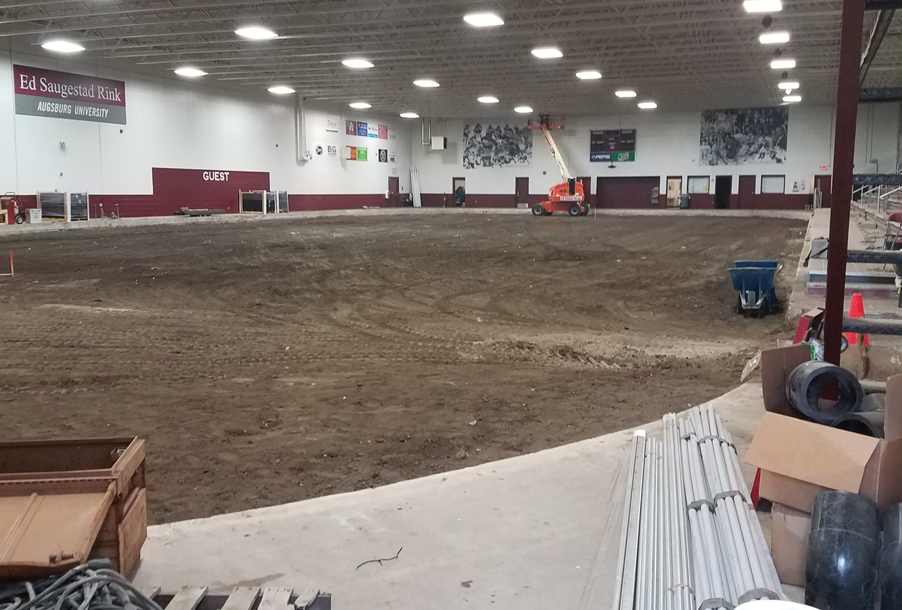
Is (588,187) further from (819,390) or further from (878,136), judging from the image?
(819,390)

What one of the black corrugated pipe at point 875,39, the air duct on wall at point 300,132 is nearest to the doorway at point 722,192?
the air duct on wall at point 300,132

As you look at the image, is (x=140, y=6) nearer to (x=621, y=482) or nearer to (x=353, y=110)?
(x=621, y=482)

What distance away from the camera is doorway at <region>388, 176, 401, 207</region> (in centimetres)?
4391

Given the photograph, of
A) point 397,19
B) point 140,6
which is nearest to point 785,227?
point 397,19

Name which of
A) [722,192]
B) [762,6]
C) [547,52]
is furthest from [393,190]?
[762,6]

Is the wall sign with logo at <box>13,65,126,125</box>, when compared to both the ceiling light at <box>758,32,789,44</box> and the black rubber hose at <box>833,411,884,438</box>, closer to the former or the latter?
the ceiling light at <box>758,32,789,44</box>

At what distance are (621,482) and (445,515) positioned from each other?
1084mm

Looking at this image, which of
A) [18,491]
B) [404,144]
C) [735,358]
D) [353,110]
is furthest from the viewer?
[404,144]

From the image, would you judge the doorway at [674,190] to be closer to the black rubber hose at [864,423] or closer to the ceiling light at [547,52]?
the ceiling light at [547,52]

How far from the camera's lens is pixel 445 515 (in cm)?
394

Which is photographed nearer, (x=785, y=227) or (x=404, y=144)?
(x=785, y=227)

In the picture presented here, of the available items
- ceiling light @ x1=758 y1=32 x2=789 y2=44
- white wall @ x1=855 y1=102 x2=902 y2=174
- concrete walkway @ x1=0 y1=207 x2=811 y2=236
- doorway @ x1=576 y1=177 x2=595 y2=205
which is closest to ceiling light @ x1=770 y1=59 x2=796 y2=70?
ceiling light @ x1=758 y1=32 x2=789 y2=44

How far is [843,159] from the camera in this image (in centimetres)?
392

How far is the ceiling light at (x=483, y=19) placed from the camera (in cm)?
1930
